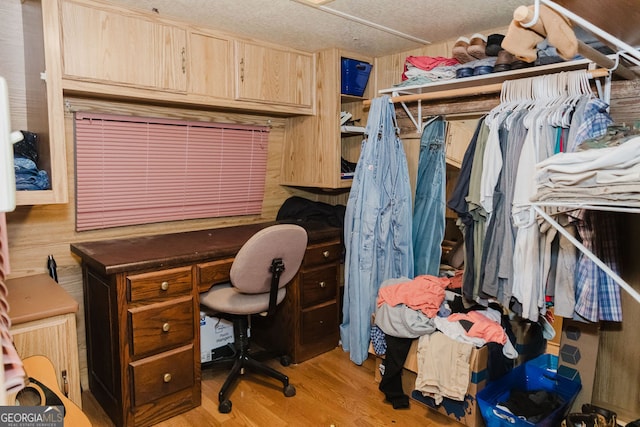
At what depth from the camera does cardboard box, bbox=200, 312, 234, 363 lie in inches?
109

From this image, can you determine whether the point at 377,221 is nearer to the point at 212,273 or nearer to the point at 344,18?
the point at 212,273

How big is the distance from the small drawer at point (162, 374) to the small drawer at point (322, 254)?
2.94ft

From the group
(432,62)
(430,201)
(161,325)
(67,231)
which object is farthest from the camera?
(430,201)

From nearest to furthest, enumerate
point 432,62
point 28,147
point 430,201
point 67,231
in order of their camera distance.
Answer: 1. point 28,147
2. point 67,231
3. point 432,62
4. point 430,201

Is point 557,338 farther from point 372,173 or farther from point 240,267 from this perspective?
point 240,267

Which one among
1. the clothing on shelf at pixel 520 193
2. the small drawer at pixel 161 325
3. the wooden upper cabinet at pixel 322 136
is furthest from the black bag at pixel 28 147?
the clothing on shelf at pixel 520 193

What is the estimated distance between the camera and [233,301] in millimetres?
2293

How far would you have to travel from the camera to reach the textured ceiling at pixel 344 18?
2.18 meters

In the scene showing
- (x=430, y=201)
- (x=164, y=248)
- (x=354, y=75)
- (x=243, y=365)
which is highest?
(x=354, y=75)

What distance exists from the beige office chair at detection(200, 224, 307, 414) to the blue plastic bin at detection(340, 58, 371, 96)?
1.31 m

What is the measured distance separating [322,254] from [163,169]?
3.78 feet

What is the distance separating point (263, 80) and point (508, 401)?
228 cm

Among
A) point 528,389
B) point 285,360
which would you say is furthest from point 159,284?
point 528,389

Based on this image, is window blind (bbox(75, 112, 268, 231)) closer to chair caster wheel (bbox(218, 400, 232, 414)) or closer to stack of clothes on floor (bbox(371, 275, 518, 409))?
chair caster wheel (bbox(218, 400, 232, 414))
